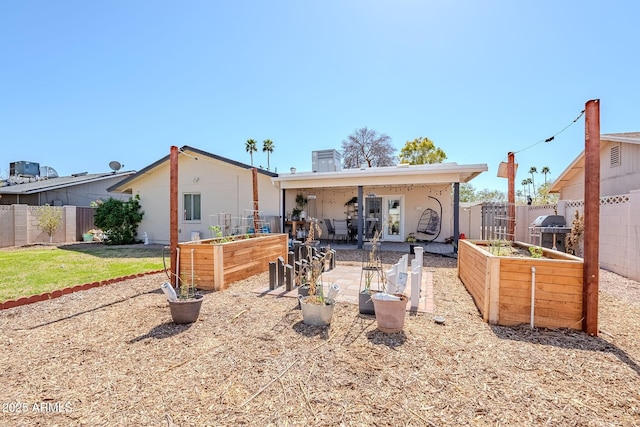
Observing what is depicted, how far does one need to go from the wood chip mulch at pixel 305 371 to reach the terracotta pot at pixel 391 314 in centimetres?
9

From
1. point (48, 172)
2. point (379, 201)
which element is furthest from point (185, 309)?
point (48, 172)

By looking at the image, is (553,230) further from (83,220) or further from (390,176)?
(83,220)

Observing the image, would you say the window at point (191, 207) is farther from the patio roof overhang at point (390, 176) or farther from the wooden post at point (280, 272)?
the wooden post at point (280, 272)

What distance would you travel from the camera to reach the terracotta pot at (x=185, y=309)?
3.34m

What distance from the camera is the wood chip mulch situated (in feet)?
6.08

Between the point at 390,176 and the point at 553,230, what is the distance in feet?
14.4

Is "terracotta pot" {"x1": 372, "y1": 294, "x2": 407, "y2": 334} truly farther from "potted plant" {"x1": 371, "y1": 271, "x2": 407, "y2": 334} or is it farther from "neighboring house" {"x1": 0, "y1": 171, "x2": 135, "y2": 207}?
"neighboring house" {"x1": 0, "y1": 171, "x2": 135, "y2": 207}

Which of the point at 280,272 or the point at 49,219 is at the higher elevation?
the point at 49,219

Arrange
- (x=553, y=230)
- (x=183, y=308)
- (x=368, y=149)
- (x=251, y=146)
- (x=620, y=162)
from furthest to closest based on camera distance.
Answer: (x=251, y=146) < (x=368, y=149) < (x=620, y=162) < (x=553, y=230) < (x=183, y=308)

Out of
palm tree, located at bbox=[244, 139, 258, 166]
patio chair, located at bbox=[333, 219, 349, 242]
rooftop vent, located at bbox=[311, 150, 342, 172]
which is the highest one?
palm tree, located at bbox=[244, 139, 258, 166]

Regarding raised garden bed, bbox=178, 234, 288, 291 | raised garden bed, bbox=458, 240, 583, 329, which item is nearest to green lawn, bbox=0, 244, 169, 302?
raised garden bed, bbox=178, 234, 288, 291

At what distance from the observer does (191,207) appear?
12062 mm

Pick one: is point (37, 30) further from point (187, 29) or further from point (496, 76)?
point (496, 76)

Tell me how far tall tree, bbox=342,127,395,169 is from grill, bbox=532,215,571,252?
17504mm
